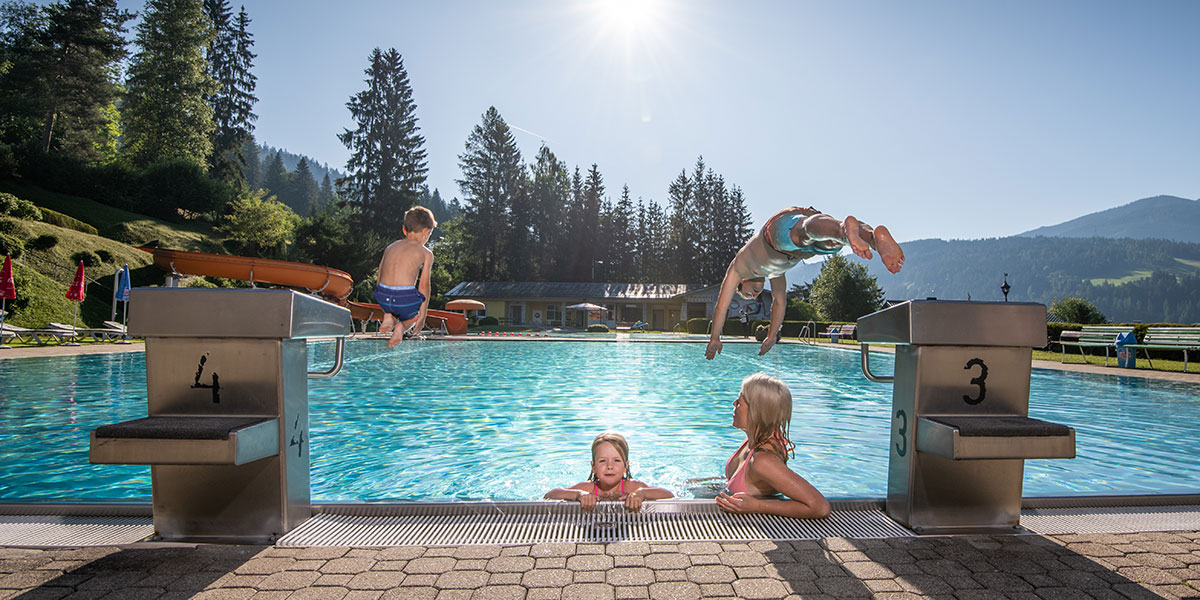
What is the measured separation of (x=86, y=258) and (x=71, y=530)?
27.7 meters

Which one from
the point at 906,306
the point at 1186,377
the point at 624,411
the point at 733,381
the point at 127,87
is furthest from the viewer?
the point at 127,87

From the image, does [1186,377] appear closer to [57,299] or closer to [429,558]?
[429,558]

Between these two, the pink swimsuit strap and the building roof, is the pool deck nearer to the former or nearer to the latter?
the pink swimsuit strap

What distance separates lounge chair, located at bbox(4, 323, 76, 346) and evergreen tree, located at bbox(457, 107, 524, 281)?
4365 cm

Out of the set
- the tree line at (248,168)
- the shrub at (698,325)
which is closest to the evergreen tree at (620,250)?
the tree line at (248,168)

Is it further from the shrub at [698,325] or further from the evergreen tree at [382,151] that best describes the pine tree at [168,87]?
the shrub at [698,325]

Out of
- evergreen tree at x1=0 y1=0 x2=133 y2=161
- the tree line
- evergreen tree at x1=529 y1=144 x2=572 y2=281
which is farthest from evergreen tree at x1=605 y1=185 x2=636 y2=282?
evergreen tree at x1=0 y1=0 x2=133 y2=161

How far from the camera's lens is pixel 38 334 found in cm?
1634

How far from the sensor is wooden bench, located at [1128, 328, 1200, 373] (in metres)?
14.2

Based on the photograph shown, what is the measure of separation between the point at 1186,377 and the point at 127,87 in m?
66.7

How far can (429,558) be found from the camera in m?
2.61

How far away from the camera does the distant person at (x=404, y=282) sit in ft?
12.2

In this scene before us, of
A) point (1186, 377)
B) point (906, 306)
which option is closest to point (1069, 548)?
point (906, 306)

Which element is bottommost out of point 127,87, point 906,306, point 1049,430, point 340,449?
point 340,449
